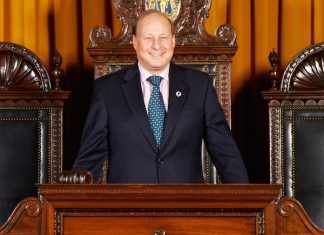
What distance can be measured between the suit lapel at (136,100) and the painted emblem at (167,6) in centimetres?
62

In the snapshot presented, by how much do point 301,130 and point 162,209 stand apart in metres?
1.56

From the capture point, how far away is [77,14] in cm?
429

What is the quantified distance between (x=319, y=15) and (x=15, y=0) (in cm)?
154

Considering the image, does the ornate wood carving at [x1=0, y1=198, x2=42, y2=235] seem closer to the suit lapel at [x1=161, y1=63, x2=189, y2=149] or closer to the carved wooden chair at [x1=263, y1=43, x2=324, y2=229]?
the suit lapel at [x1=161, y1=63, x2=189, y2=149]

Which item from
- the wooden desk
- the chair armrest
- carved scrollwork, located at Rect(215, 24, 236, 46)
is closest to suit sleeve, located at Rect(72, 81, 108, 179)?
the chair armrest

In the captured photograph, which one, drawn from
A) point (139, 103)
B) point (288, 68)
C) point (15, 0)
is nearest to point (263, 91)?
point (288, 68)

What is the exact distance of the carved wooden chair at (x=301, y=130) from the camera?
12.5ft

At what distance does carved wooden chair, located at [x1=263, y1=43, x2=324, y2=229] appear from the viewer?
3.81m

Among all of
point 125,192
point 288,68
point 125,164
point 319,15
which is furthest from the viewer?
point 319,15

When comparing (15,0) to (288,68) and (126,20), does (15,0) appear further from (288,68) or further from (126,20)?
(288,68)

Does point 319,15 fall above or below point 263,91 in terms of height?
above

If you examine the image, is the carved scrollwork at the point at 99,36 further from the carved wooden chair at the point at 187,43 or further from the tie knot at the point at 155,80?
the tie knot at the point at 155,80

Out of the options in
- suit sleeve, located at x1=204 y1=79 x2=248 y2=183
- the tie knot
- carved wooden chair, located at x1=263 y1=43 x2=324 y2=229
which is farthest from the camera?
carved wooden chair, located at x1=263 y1=43 x2=324 y2=229

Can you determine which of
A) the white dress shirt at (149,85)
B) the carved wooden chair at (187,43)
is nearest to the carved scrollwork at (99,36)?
the carved wooden chair at (187,43)
